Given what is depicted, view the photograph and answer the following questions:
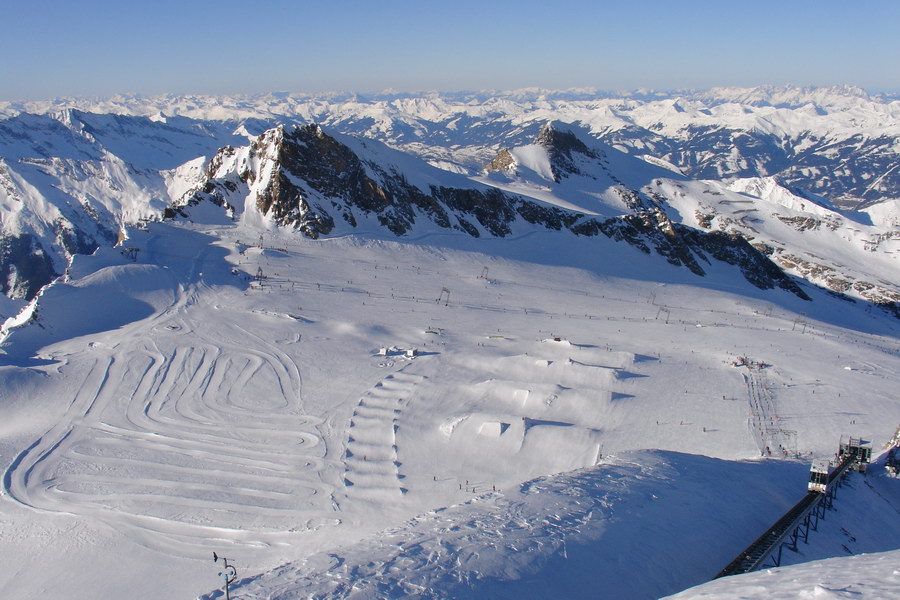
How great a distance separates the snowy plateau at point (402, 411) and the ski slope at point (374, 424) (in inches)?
7.7

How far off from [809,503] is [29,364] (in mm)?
52682

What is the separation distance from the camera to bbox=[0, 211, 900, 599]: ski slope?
2134 cm

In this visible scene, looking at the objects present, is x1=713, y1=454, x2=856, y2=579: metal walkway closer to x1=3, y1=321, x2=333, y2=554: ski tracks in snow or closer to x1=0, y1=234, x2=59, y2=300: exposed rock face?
x1=3, y1=321, x2=333, y2=554: ski tracks in snow

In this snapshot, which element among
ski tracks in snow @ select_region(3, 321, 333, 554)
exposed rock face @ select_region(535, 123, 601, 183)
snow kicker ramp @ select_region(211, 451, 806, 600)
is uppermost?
exposed rock face @ select_region(535, 123, 601, 183)

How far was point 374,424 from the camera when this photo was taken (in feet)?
117

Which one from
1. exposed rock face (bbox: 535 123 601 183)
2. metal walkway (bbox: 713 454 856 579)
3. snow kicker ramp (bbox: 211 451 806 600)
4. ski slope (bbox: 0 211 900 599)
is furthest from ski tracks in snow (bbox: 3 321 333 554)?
exposed rock face (bbox: 535 123 601 183)

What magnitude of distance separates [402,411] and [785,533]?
77.3 feet

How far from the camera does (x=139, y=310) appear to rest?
172ft

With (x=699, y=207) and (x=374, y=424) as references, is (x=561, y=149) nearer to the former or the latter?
(x=699, y=207)

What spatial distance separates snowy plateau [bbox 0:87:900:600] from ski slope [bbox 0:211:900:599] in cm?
19

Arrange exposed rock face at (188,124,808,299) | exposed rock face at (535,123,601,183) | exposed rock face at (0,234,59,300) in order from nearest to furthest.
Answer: exposed rock face at (188,124,808,299), exposed rock face at (0,234,59,300), exposed rock face at (535,123,601,183)

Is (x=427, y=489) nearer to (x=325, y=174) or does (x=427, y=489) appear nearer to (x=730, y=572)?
(x=730, y=572)

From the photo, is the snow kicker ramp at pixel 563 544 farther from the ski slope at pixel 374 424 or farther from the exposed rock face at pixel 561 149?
the exposed rock face at pixel 561 149

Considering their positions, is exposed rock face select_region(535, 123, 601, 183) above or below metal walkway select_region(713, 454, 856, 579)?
above
